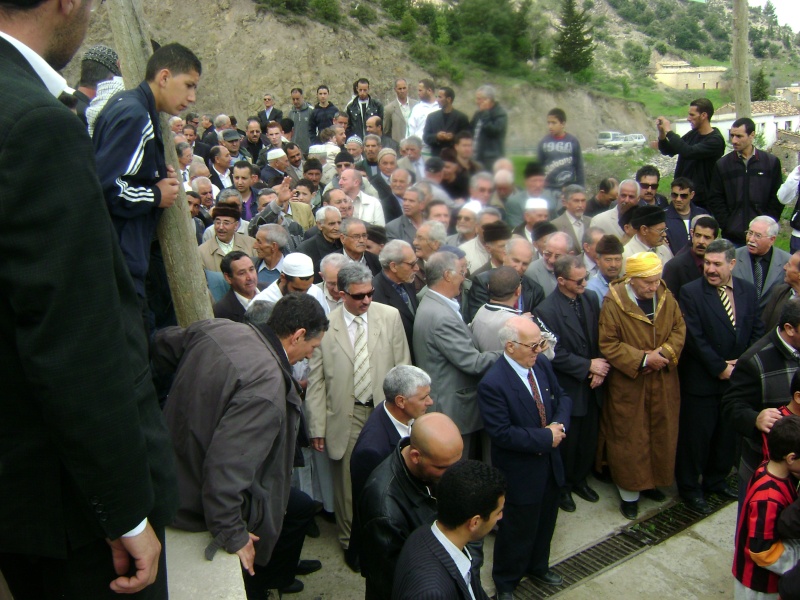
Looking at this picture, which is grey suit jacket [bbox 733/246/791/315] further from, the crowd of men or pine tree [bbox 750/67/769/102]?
pine tree [bbox 750/67/769/102]

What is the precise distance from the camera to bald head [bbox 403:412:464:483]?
3176mm

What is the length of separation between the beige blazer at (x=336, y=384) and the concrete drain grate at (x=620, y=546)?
1.63m

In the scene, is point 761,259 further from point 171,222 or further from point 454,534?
point 171,222

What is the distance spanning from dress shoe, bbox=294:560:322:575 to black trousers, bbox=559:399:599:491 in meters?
2.13

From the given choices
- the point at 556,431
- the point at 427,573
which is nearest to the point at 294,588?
the point at 556,431

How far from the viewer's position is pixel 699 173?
8.36 meters

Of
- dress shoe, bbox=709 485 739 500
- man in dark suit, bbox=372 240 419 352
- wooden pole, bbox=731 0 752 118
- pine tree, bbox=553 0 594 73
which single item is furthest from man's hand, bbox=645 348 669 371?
wooden pole, bbox=731 0 752 118

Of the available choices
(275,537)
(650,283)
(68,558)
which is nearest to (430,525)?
(275,537)

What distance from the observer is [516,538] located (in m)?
4.52

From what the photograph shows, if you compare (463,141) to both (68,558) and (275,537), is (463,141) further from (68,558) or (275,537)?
(68,558)

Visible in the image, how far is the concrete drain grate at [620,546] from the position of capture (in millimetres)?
4715

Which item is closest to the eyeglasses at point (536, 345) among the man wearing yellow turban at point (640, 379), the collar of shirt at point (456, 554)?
the man wearing yellow turban at point (640, 379)

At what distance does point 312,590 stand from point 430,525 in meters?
2.08

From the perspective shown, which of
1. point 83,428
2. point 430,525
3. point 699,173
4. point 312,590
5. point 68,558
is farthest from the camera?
point 699,173
